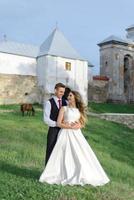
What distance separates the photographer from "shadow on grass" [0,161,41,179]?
761 centimetres

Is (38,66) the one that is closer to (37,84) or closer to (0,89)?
(37,84)

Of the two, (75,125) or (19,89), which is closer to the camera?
(75,125)

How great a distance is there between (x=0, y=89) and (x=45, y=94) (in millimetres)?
3659

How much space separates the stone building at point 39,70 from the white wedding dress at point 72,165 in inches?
1012

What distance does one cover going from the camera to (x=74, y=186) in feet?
21.9

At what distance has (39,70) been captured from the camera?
34.2 metres

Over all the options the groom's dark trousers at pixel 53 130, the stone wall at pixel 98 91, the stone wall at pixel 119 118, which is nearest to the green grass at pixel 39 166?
the groom's dark trousers at pixel 53 130

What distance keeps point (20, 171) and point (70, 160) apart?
1584 mm

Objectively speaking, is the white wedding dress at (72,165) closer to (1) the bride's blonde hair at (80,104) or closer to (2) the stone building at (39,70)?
(1) the bride's blonde hair at (80,104)

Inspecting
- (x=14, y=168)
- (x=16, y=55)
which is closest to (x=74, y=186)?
(x=14, y=168)

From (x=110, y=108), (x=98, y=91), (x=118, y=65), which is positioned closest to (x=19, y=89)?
(x=110, y=108)

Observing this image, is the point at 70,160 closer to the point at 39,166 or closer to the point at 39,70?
the point at 39,166

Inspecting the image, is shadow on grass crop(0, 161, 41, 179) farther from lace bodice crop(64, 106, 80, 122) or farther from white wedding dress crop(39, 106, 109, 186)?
lace bodice crop(64, 106, 80, 122)

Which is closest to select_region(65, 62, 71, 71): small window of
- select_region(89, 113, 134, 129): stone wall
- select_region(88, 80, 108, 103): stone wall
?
select_region(88, 80, 108, 103): stone wall
